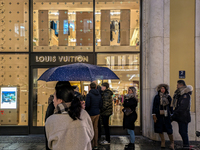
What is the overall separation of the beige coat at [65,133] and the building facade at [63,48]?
5951mm

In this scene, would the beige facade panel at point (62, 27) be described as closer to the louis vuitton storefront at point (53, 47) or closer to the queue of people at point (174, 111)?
the louis vuitton storefront at point (53, 47)

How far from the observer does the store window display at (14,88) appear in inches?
329

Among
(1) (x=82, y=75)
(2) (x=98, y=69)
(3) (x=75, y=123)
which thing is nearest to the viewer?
(3) (x=75, y=123)

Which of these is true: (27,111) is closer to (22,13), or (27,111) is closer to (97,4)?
(22,13)

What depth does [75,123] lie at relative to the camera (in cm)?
226

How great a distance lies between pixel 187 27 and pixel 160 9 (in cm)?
115

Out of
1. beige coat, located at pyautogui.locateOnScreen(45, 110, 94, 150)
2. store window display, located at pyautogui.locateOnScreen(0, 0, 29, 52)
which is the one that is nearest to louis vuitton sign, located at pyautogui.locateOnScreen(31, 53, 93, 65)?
store window display, located at pyautogui.locateOnScreen(0, 0, 29, 52)

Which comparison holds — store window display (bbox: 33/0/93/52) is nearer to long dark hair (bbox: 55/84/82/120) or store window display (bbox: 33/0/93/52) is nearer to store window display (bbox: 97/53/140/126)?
store window display (bbox: 97/53/140/126)

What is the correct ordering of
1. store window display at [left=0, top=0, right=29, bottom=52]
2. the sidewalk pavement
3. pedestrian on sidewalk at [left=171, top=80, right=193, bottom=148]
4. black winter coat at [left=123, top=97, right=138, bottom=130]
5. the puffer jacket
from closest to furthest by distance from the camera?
pedestrian on sidewalk at [left=171, top=80, right=193, bottom=148]
black winter coat at [left=123, top=97, right=138, bottom=130]
the sidewalk pavement
the puffer jacket
store window display at [left=0, top=0, right=29, bottom=52]

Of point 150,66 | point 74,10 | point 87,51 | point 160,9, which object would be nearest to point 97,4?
point 74,10

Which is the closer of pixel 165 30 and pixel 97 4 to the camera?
pixel 165 30

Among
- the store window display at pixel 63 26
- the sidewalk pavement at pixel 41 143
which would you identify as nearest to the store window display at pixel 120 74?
the store window display at pixel 63 26

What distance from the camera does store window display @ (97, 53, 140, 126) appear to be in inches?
327

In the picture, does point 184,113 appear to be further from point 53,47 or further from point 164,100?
point 53,47
